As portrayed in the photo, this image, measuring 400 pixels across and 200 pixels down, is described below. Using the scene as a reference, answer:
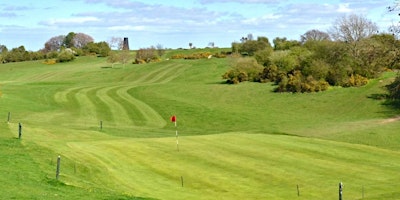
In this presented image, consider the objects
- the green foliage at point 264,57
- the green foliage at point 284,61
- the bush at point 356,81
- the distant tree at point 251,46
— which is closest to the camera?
the bush at point 356,81

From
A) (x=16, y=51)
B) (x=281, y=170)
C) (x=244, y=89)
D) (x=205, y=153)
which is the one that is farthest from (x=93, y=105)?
(x=16, y=51)

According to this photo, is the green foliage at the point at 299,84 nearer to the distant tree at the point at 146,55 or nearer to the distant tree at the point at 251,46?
the distant tree at the point at 251,46

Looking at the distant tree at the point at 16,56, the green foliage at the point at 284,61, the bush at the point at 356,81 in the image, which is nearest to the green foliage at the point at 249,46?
the green foliage at the point at 284,61

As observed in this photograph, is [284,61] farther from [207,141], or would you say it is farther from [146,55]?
[146,55]

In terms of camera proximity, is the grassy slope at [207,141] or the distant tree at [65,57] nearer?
the grassy slope at [207,141]

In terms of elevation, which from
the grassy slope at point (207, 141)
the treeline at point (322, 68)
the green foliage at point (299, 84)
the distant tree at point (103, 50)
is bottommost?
the grassy slope at point (207, 141)

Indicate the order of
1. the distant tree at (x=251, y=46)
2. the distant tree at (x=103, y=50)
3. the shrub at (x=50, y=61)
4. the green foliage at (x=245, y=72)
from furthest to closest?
the distant tree at (x=103, y=50) < the shrub at (x=50, y=61) < the distant tree at (x=251, y=46) < the green foliage at (x=245, y=72)

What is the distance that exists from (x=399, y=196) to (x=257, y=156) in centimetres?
1009

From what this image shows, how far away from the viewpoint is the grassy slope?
24781 millimetres

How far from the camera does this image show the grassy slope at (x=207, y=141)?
81.3 ft

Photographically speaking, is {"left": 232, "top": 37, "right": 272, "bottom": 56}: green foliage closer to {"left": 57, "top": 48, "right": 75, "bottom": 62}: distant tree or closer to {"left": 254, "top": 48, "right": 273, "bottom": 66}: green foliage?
{"left": 254, "top": 48, "right": 273, "bottom": 66}: green foliage

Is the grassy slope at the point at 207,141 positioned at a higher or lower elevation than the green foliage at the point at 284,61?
lower

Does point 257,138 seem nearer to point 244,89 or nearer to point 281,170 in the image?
point 281,170

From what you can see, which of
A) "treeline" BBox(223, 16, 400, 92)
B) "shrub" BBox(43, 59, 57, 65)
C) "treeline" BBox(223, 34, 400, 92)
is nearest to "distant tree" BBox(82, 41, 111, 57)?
"shrub" BBox(43, 59, 57, 65)
